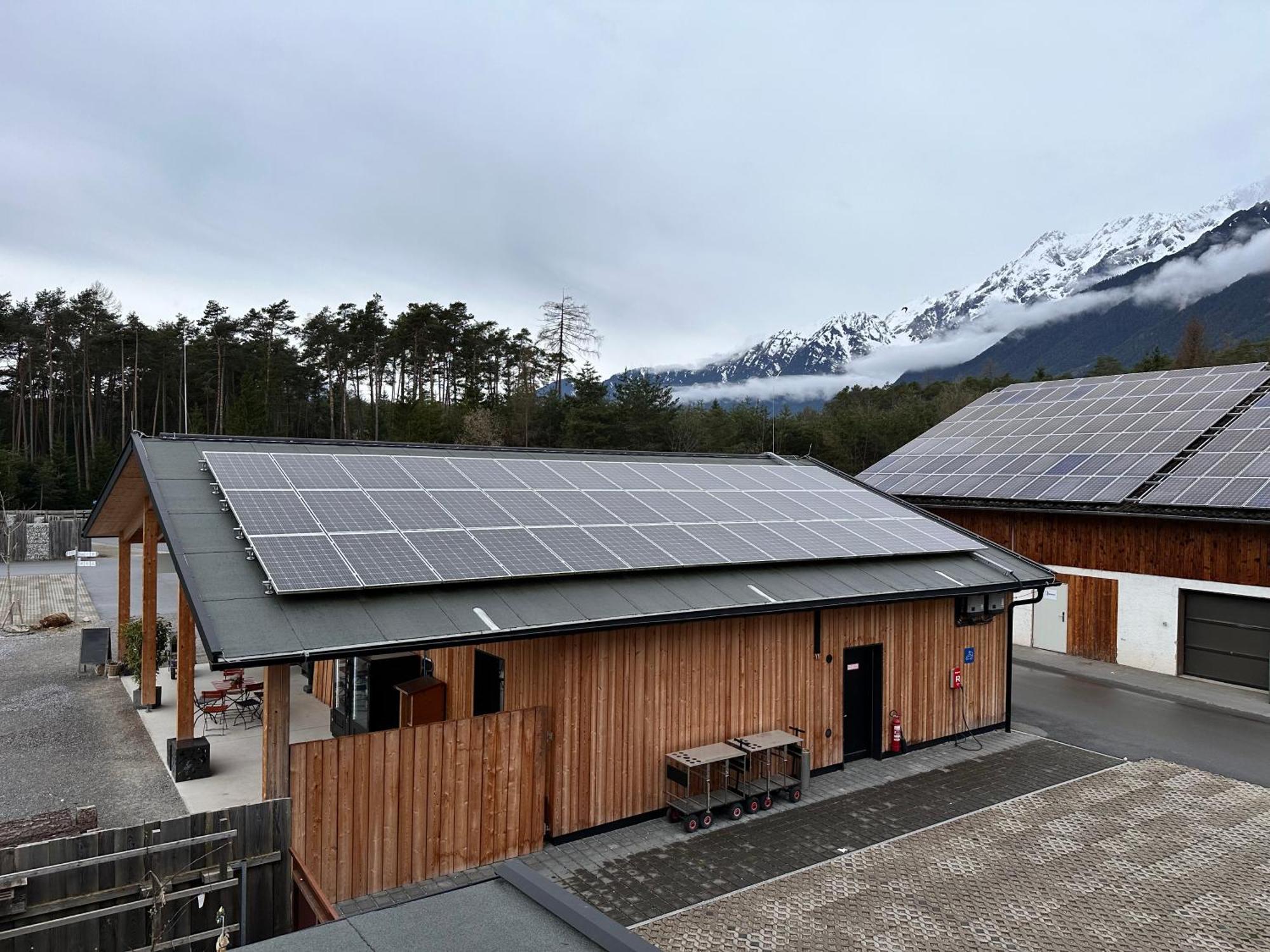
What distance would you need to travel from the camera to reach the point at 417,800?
902cm

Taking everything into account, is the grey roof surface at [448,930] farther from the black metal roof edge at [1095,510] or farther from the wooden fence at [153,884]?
the black metal roof edge at [1095,510]

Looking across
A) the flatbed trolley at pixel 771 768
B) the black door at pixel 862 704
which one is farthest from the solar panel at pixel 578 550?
the black door at pixel 862 704

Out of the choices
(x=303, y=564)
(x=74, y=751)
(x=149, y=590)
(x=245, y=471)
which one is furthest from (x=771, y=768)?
(x=74, y=751)

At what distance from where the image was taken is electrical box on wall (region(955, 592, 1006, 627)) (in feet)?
46.1

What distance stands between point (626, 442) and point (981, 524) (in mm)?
25091

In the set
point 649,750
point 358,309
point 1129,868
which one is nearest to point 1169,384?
point 1129,868

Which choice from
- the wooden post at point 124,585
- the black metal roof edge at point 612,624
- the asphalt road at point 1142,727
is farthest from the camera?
the wooden post at point 124,585

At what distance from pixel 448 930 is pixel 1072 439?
88.4 ft

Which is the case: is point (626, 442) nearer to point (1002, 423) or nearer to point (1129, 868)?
point (1002, 423)

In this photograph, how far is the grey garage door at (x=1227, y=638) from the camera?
18.7m

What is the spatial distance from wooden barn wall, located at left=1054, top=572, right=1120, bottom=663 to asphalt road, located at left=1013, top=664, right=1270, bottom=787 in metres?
2.79

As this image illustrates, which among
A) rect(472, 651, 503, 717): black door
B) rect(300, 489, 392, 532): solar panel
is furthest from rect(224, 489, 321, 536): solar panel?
rect(472, 651, 503, 717): black door

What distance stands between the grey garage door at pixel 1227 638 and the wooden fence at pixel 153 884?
21055 millimetres

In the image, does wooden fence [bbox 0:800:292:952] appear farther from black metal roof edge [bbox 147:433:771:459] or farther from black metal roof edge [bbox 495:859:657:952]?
black metal roof edge [bbox 147:433:771:459]
